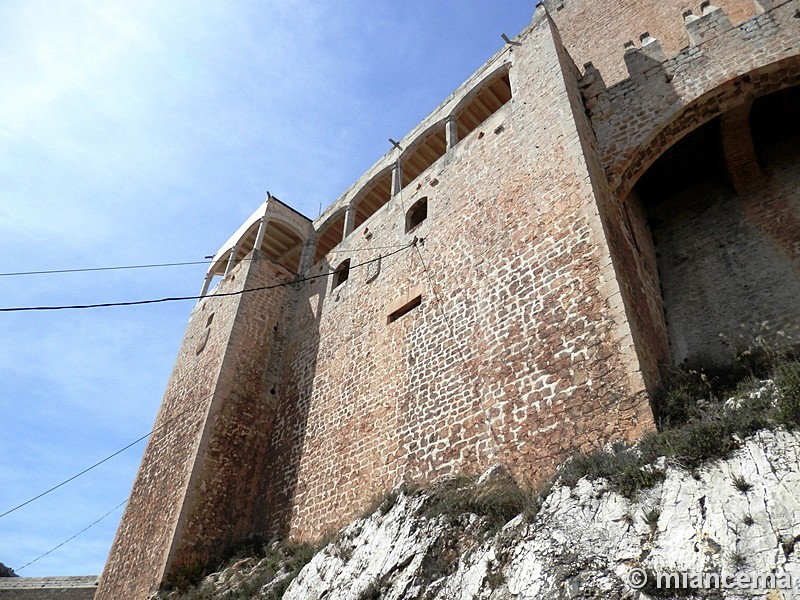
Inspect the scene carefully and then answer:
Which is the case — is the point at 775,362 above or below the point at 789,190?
below

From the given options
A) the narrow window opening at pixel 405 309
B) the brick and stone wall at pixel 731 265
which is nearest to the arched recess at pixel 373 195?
the narrow window opening at pixel 405 309

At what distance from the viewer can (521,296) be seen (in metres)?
7.97

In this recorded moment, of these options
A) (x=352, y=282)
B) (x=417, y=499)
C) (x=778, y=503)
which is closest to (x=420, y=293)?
(x=352, y=282)

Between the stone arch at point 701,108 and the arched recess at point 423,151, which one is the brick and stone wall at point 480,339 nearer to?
the stone arch at point 701,108

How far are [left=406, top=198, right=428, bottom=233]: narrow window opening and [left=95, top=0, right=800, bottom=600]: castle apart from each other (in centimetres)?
5

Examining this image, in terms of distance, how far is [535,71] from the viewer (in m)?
10.3

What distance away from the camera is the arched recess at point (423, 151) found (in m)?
13.3

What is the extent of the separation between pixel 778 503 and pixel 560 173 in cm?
552

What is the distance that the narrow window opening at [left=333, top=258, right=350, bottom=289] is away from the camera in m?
13.5

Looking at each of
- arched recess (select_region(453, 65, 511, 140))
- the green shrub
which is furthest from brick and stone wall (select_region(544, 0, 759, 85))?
the green shrub

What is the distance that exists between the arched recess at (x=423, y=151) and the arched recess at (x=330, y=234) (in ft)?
7.06

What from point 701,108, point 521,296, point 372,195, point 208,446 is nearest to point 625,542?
point 521,296

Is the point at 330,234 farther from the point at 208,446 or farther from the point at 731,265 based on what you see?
the point at 731,265

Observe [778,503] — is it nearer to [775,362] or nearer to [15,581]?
[775,362]
